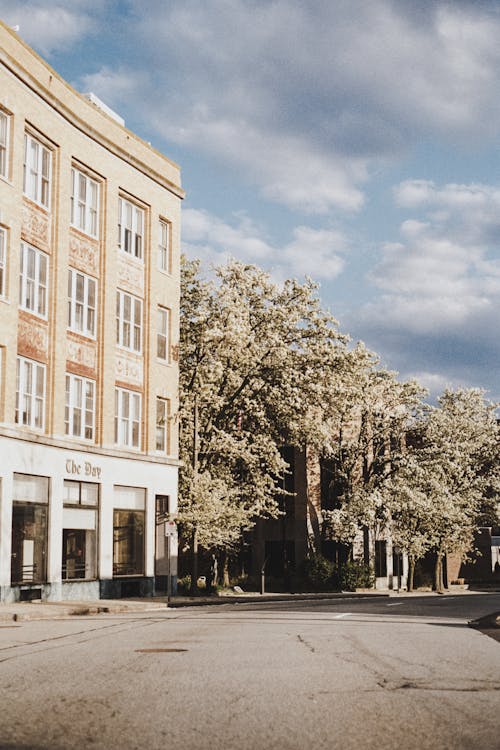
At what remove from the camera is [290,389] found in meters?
40.1

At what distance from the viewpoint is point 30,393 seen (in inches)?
1230

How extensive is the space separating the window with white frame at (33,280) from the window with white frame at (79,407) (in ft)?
9.11

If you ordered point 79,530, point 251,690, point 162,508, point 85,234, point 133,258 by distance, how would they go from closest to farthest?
point 251,690 < point 79,530 < point 85,234 < point 133,258 < point 162,508

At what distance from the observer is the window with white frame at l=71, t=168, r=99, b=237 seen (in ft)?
113

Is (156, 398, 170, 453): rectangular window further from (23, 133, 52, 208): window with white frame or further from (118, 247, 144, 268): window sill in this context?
(23, 133, 52, 208): window with white frame

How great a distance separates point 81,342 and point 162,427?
18.9 ft

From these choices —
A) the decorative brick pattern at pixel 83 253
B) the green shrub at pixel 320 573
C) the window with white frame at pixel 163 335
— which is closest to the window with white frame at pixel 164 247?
the window with white frame at pixel 163 335

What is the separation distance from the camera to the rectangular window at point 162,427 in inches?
1506

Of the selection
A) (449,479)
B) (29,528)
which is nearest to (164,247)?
(29,528)

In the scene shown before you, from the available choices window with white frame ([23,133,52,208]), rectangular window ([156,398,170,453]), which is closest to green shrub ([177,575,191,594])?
rectangular window ([156,398,170,453])

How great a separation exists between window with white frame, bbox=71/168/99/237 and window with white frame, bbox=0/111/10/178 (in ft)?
13.8

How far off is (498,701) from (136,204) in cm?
3156

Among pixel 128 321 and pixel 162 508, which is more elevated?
pixel 128 321

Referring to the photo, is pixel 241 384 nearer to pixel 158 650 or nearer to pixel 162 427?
pixel 162 427
